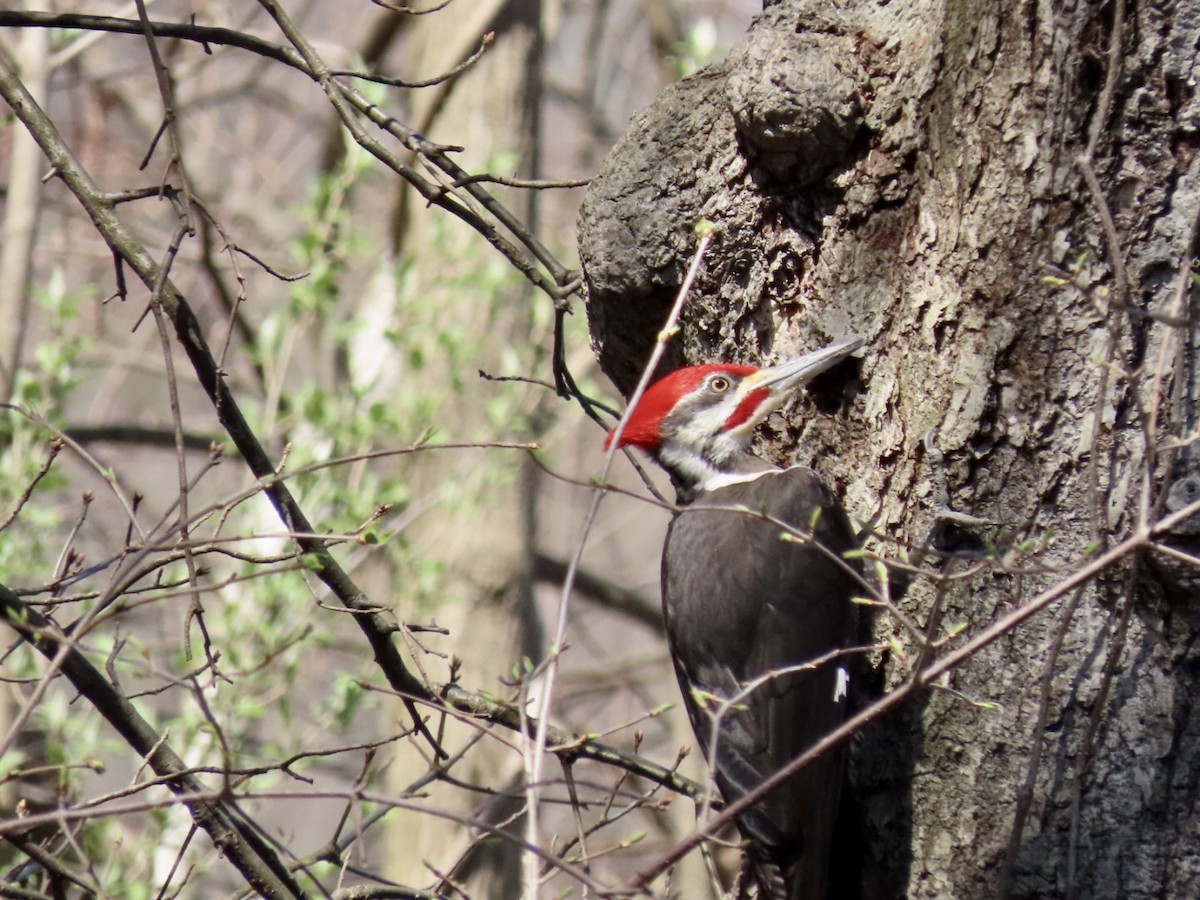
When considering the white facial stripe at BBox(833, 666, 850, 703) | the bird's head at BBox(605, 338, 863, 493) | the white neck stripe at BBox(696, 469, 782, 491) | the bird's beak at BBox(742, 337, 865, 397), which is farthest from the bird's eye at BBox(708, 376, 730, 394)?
the white facial stripe at BBox(833, 666, 850, 703)

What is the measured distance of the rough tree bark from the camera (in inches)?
88.7

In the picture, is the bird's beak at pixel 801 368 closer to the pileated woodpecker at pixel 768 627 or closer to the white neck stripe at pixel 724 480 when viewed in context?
the pileated woodpecker at pixel 768 627

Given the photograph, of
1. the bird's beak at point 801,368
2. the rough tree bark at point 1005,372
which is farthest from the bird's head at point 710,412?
the rough tree bark at point 1005,372

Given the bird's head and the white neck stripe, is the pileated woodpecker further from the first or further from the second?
the white neck stripe

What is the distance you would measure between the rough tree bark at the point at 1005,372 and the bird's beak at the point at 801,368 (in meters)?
0.05

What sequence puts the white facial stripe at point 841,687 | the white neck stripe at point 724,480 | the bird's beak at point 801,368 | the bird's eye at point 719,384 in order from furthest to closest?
1. the white neck stripe at point 724,480
2. the bird's eye at point 719,384
3. the white facial stripe at point 841,687
4. the bird's beak at point 801,368

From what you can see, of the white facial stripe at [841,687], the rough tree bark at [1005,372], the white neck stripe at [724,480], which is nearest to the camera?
the rough tree bark at [1005,372]

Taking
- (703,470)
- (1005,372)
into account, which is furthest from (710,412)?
(1005,372)

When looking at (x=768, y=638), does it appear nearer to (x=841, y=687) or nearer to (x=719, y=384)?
(x=841, y=687)

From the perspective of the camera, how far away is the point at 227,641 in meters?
5.13

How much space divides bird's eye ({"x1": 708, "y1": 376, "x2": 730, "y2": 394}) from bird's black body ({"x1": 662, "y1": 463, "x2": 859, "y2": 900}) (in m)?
0.23

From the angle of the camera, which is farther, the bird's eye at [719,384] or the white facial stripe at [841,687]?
the bird's eye at [719,384]

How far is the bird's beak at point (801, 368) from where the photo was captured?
273cm

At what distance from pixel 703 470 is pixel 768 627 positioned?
28.9 inches
